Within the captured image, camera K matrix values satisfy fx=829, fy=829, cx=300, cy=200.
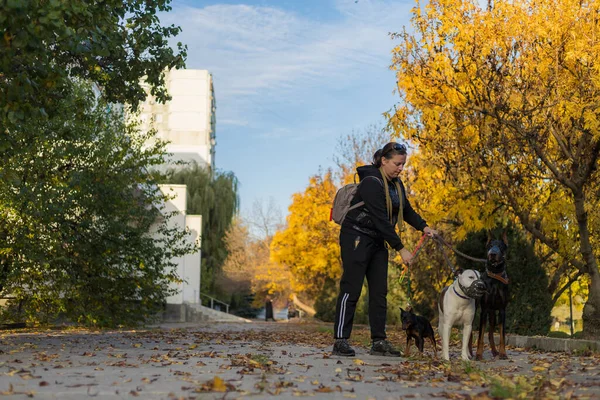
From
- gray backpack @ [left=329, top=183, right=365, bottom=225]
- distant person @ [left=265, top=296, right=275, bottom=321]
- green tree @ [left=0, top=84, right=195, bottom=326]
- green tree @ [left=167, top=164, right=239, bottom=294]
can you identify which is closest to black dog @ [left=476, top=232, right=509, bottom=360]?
gray backpack @ [left=329, top=183, right=365, bottom=225]

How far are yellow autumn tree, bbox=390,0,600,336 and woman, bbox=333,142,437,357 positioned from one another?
4552mm

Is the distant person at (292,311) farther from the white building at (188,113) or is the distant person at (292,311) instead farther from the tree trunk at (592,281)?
the tree trunk at (592,281)

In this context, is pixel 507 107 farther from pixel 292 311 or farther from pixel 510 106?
pixel 292 311

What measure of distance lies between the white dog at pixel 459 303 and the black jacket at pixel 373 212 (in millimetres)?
734

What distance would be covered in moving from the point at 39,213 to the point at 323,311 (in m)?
25.8

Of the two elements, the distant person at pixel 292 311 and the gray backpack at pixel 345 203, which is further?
the distant person at pixel 292 311

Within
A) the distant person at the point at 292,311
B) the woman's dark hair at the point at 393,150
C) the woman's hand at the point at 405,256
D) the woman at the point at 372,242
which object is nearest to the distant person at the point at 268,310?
the distant person at the point at 292,311

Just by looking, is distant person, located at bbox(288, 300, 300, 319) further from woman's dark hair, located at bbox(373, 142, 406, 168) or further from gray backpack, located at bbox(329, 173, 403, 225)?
woman's dark hair, located at bbox(373, 142, 406, 168)

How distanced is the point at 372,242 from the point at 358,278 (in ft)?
1.40

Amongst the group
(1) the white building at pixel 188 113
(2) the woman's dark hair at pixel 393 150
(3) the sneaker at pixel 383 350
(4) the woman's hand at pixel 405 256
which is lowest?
(3) the sneaker at pixel 383 350

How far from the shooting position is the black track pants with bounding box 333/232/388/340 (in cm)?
903

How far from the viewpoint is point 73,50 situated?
934cm

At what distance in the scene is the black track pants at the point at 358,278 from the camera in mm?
9031

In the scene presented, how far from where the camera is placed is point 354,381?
22.2 feet
